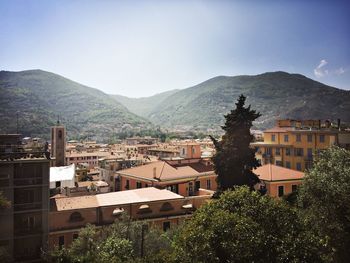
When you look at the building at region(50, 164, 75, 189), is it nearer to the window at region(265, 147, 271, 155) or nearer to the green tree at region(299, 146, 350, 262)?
the green tree at region(299, 146, 350, 262)

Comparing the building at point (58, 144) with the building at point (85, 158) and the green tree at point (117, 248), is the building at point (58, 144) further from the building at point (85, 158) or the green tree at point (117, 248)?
the green tree at point (117, 248)

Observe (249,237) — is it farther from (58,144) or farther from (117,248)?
(58,144)

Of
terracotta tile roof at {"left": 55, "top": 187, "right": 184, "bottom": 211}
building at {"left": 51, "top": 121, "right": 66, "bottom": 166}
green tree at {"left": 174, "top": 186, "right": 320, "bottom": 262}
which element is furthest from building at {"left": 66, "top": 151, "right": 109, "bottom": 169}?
green tree at {"left": 174, "top": 186, "right": 320, "bottom": 262}

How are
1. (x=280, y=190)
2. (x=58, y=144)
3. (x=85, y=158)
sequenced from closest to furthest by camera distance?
(x=280, y=190) < (x=58, y=144) < (x=85, y=158)

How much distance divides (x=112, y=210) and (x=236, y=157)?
12.3m

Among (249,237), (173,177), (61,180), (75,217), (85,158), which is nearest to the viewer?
(249,237)

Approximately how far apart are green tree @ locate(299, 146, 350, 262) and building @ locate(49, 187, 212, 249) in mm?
11180

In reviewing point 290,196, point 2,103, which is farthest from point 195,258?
point 2,103

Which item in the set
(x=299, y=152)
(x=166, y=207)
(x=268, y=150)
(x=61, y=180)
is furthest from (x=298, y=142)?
(x=61, y=180)

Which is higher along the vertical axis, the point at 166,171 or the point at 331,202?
the point at 166,171

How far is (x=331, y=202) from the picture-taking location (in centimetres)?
2161

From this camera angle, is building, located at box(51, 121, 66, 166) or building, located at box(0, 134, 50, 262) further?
building, located at box(51, 121, 66, 166)

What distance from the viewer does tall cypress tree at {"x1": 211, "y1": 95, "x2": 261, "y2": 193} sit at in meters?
30.6

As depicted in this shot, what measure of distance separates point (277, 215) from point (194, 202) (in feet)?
54.7
